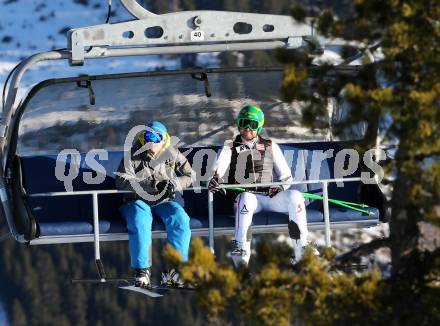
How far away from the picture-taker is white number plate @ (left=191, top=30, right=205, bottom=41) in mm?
11633

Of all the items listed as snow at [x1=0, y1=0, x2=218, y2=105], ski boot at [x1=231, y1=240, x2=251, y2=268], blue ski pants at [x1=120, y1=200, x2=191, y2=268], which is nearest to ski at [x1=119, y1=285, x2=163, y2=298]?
blue ski pants at [x1=120, y1=200, x2=191, y2=268]

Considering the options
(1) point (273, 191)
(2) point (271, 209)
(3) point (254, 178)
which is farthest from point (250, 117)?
(2) point (271, 209)

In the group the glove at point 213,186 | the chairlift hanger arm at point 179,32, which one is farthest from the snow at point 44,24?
the glove at point 213,186

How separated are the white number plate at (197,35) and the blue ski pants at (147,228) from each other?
4.48 ft

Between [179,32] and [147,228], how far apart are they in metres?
1.63

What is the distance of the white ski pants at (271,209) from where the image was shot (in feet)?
36.6

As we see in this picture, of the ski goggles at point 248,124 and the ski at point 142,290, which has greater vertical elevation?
the ski goggles at point 248,124

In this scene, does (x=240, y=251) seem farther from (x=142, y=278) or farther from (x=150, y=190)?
(x=150, y=190)

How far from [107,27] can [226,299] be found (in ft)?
13.7

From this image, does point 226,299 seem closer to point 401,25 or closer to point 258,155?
point 401,25

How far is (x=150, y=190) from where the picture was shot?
37.6ft

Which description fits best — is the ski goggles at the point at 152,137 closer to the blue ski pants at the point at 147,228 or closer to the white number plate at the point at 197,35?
the blue ski pants at the point at 147,228

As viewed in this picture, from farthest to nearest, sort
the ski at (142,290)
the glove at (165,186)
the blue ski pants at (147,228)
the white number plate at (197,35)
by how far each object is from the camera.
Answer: the white number plate at (197,35), the glove at (165,186), the blue ski pants at (147,228), the ski at (142,290)

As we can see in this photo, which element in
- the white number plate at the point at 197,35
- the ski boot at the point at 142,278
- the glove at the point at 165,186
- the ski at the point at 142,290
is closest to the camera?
the ski at the point at 142,290
